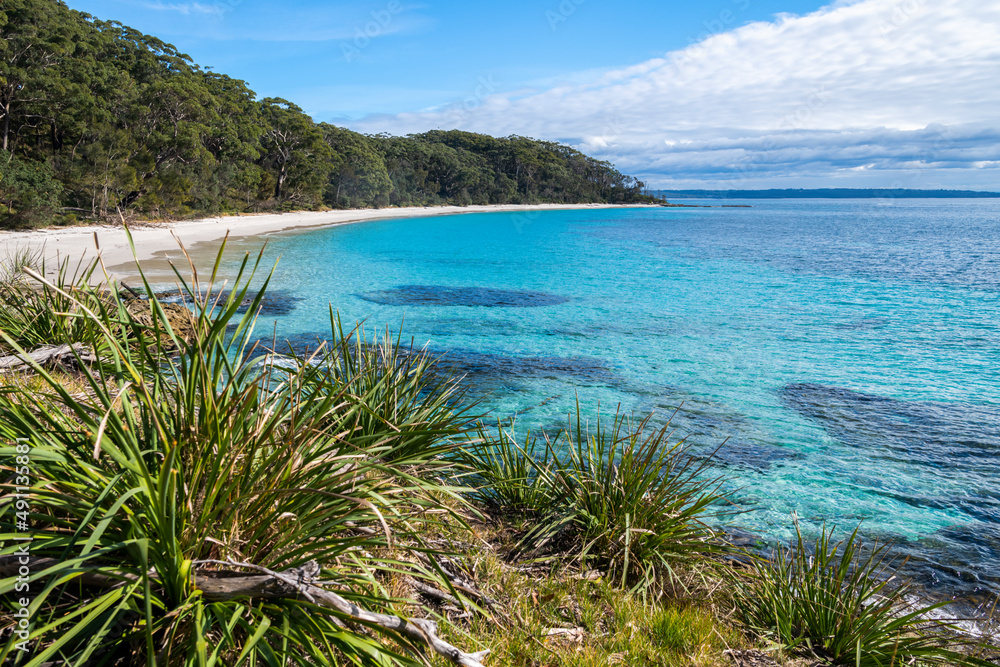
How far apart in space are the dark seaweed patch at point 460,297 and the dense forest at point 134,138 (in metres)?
7.41

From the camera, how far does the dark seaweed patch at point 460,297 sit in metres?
16.1

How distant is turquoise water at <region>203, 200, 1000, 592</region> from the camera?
5.93 metres

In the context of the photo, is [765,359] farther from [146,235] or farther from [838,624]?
[146,235]

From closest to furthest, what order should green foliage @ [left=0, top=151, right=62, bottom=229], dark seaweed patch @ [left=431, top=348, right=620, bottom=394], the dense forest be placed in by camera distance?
dark seaweed patch @ [left=431, top=348, right=620, bottom=394] → green foliage @ [left=0, top=151, right=62, bottom=229] → the dense forest

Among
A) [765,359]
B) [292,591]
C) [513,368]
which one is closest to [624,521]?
[292,591]

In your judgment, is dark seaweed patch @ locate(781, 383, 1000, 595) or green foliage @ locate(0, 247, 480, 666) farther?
dark seaweed patch @ locate(781, 383, 1000, 595)

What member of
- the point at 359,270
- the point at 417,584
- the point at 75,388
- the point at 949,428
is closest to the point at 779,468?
the point at 949,428

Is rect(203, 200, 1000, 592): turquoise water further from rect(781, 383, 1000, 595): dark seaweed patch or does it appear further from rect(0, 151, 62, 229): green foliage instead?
rect(0, 151, 62, 229): green foliage

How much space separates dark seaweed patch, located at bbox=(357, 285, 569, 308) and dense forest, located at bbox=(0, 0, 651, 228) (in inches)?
292

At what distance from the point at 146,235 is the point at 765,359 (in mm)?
24584

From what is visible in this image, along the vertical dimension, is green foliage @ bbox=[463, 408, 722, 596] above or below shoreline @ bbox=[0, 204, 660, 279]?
below

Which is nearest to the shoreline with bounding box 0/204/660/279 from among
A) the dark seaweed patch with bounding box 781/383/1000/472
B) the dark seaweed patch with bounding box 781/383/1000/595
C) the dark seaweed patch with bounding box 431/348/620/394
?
the dark seaweed patch with bounding box 431/348/620/394

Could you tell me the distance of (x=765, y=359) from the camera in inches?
449

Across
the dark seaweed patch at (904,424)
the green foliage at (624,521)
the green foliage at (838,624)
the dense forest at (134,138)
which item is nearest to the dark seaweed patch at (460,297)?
the dense forest at (134,138)
